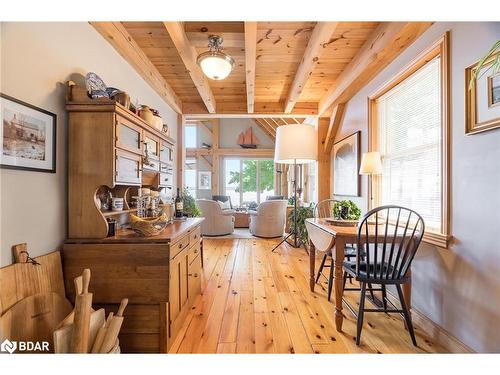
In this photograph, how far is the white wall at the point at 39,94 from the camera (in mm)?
1210

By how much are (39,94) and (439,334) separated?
3.03 m

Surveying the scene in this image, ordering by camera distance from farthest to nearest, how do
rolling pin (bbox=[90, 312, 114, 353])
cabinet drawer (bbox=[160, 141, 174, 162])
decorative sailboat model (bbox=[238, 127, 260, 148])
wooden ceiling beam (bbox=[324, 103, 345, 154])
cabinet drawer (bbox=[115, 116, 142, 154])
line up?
1. decorative sailboat model (bbox=[238, 127, 260, 148])
2. wooden ceiling beam (bbox=[324, 103, 345, 154])
3. cabinet drawer (bbox=[160, 141, 174, 162])
4. cabinet drawer (bbox=[115, 116, 142, 154])
5. rolling pin (bbox=[90, 312, 114, 353])

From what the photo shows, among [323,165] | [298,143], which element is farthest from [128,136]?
[323,165]

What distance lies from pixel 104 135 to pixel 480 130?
7.67ft

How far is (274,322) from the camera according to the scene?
1936mm

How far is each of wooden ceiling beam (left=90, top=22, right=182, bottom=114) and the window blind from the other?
2623mm

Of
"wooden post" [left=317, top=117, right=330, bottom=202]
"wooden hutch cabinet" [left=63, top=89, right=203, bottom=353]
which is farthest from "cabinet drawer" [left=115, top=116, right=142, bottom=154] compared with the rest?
"wooden post" [left=317, top=117, right=330, bottom=202]

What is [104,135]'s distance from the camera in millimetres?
1557

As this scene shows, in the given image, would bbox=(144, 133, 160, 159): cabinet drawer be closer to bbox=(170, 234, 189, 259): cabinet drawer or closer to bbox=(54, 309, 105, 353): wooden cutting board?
bbox=(170, 234, 189, 259): cabinet drawer

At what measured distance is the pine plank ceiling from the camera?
6.85 feet

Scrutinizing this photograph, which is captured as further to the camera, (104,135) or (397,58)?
(397,58)

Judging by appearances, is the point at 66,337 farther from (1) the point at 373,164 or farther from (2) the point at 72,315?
(1) the point at 373,164
